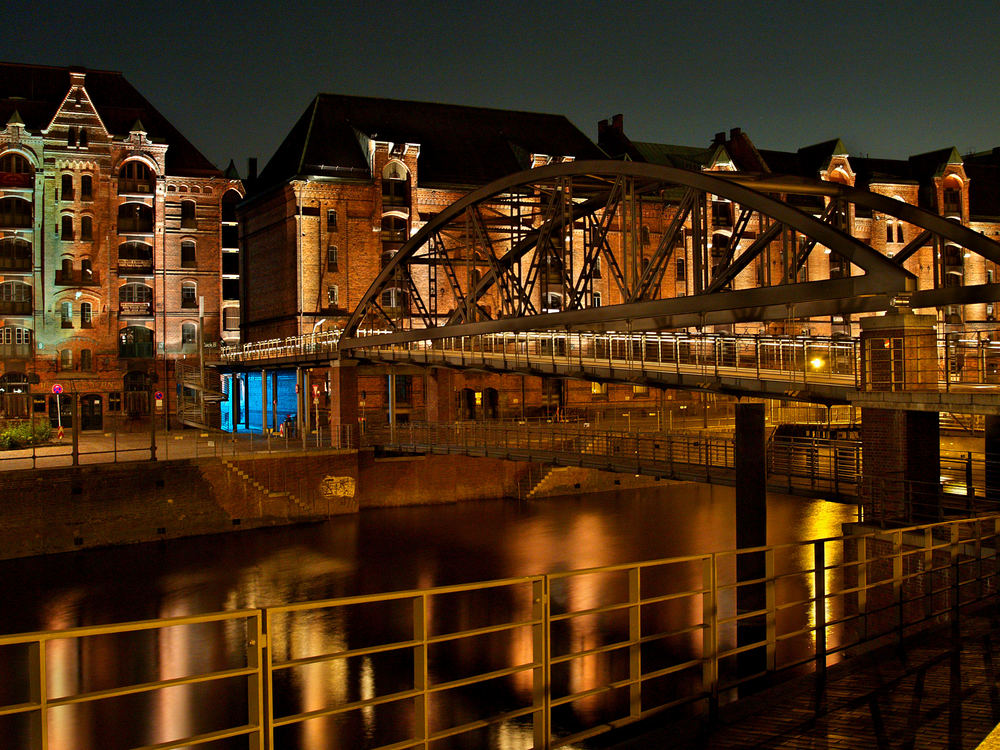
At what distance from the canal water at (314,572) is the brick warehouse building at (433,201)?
1224 cm

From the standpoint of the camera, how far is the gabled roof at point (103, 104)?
5003 centimetres

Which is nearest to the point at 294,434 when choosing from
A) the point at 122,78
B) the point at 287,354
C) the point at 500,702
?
the point at 287,354

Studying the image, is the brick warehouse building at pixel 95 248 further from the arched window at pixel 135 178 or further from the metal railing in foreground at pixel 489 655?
the metal railing in foreground at pixel 489 655

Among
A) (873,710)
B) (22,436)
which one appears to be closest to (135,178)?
(22,436)

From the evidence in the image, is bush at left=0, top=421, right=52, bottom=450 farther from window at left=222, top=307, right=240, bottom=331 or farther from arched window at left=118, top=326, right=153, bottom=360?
window at left=222, top=307, right=240, bottom=331

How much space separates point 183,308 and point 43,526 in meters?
24.2

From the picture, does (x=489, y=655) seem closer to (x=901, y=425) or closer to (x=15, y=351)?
(x=901, y=425)

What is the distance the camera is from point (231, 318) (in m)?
58.1

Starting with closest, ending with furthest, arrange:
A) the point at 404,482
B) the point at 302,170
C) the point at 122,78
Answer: the point at 404,482, the point at 302,170, the point at 122,78

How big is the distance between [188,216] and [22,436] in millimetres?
18578

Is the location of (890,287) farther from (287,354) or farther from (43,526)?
(287,354)

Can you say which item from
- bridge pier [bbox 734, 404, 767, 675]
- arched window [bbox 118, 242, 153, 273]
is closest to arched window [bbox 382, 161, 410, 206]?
arched window [bbox 118, 242, 153, 273]

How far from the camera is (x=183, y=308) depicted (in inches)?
2045

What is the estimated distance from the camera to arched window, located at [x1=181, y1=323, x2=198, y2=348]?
5184 cm
